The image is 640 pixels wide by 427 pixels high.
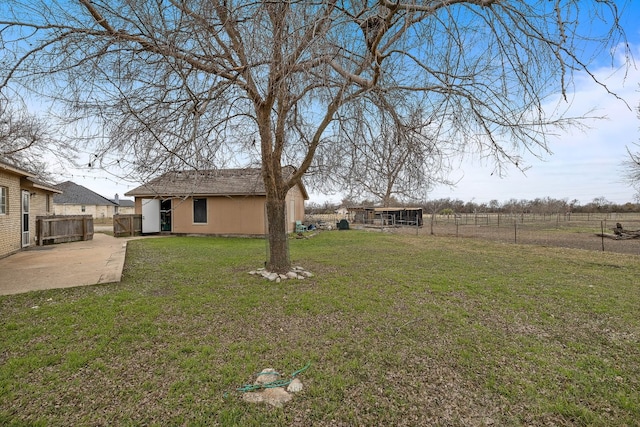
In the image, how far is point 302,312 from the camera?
4.35 m

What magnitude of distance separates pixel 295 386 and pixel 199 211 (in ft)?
46.1

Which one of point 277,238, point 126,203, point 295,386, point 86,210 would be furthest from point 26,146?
point 126,203

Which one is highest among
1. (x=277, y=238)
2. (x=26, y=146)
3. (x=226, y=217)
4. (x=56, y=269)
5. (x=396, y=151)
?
(x=26, y=146)

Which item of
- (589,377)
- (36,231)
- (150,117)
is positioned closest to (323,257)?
(150,117)

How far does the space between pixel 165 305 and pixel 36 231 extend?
10.8m

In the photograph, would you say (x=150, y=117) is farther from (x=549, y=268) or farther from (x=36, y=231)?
(x=36, y=231)

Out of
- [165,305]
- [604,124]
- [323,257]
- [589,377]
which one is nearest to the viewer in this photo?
[589,377]

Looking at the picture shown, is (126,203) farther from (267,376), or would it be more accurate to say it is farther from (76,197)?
(267,376)

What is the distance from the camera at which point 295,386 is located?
8.51ft

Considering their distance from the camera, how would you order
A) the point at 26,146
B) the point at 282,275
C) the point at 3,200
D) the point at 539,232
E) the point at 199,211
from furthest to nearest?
the point at 539,232, the point at 199,211, the point at 26,146, the point at 3,200, the point at 282,275

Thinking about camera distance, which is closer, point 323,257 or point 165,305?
point 165,305

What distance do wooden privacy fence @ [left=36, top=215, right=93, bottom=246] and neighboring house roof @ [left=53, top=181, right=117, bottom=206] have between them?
1043 inches

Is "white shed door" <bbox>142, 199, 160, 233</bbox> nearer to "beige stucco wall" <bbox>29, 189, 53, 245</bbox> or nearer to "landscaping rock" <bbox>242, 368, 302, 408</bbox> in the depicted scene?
"beige stucco wall" <bbox>29, 189, 53, 245</bbox>

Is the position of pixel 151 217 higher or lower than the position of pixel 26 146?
lower
